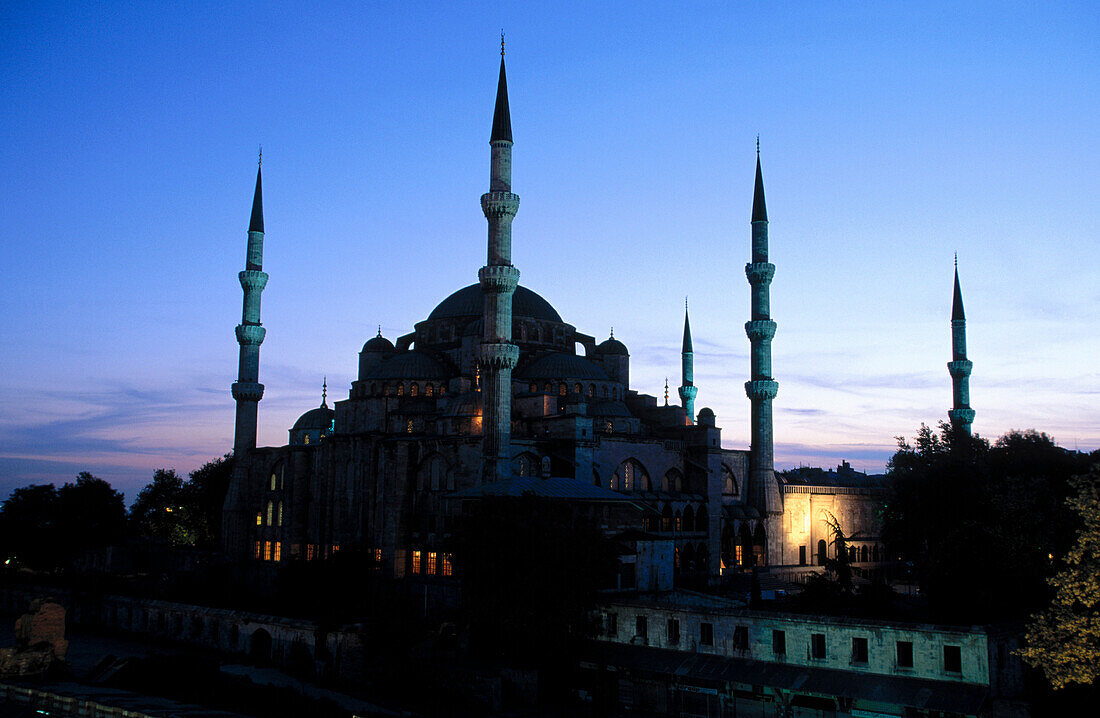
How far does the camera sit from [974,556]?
26.8 meters

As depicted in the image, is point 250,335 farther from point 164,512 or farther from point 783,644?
point 783,644

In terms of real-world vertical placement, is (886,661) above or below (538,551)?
below

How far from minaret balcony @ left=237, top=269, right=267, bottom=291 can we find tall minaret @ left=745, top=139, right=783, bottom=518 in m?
26.7

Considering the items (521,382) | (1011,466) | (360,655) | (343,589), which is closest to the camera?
(360,655)

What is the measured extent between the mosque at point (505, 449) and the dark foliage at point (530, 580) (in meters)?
5.78

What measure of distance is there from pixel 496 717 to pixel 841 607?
1063 centimetres

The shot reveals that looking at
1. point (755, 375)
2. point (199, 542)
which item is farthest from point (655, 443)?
point (199, 542)

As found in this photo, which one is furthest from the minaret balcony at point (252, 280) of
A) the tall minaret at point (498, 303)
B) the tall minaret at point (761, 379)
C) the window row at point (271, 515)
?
the tall minaret at point (761, 379)

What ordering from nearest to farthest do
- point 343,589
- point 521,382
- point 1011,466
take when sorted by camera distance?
point 1011,466 → point 343,589 → point 521,382

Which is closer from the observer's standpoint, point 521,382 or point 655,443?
point 655,443

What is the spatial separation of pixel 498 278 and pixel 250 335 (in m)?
19.2

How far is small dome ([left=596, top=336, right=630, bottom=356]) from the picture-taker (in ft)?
174

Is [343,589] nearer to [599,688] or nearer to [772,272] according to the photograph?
[599,688]

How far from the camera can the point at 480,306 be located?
51.8 m
